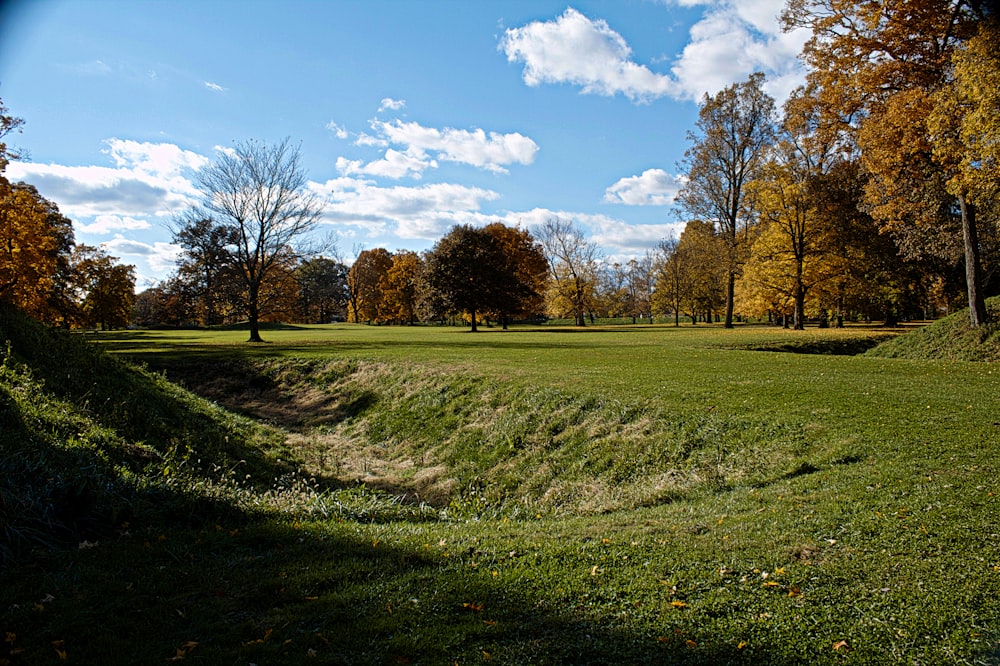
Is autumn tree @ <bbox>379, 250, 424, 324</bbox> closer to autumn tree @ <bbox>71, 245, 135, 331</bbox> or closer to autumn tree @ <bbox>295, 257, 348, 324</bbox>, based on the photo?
autumn tree @ <bbox>295, 257, 348, 324</bbox>

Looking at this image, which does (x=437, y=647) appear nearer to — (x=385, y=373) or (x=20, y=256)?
(x=385, y=373)

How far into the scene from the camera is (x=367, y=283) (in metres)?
88.2

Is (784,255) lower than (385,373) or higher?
higher

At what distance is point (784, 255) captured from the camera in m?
37.5

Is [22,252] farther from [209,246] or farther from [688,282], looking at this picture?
[688,282]

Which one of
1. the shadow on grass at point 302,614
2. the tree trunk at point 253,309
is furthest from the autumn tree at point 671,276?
the shadow on grass at point 302,614

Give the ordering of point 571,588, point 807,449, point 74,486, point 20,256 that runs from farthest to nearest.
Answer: point 20,256
point 807,449
point 74,486
point 571,588

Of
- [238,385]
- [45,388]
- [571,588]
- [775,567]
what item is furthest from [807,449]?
[238,385]

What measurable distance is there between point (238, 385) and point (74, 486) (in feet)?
56.7

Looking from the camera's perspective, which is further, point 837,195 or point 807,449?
point 837,195

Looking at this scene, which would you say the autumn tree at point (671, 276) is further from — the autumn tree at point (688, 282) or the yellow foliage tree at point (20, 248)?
the yellow foliage tree at point (20, 248)

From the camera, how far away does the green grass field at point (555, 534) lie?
12.5ft

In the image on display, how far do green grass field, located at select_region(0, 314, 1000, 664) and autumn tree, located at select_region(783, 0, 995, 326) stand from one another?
403 inches

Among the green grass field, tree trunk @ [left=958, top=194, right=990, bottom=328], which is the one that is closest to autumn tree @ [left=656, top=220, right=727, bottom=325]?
tree trunk @ [left=958, top=194, right=990, bottom=328]
